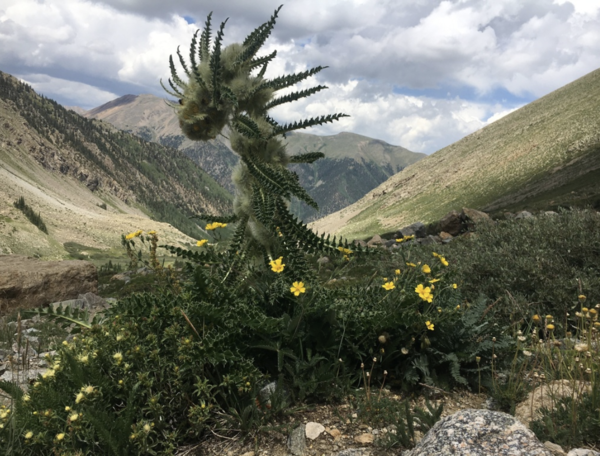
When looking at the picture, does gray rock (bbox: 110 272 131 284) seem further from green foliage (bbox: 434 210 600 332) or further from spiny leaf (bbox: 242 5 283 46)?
spiny leaf (bbox: 242 5 283 46)

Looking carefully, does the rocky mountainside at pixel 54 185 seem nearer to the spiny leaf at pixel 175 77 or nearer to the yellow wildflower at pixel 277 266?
the spiny leaf at pixel 175 77

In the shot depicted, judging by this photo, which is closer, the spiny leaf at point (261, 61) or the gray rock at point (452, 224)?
the spiny leaf at point (261, 61)

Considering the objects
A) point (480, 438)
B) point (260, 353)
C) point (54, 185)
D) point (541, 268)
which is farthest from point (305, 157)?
point (54, 185)

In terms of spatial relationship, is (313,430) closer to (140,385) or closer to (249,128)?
(140,385)

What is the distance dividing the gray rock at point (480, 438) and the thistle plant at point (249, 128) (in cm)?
155

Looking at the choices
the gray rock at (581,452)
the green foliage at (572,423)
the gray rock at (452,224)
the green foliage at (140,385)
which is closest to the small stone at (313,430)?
the green foliage at (140,385)

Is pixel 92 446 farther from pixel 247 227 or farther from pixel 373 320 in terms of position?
pixel 373 320

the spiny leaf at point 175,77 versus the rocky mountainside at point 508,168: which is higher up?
the rocky mountainside at point 508,168

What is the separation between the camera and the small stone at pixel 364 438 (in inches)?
119

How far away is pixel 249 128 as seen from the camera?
122 inches

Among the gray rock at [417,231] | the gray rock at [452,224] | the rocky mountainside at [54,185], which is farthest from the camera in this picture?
the rocky mountainside at [54,185]

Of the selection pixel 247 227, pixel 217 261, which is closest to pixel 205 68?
pixel 247 227

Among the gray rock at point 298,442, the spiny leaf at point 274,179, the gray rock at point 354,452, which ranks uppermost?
the spiny leaf at point 274,179

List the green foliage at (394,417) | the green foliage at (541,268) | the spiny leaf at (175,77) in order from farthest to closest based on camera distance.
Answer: the green foliage at (541,268) → the spiny leaf at (175,77) → the green foliage at (394,417)
